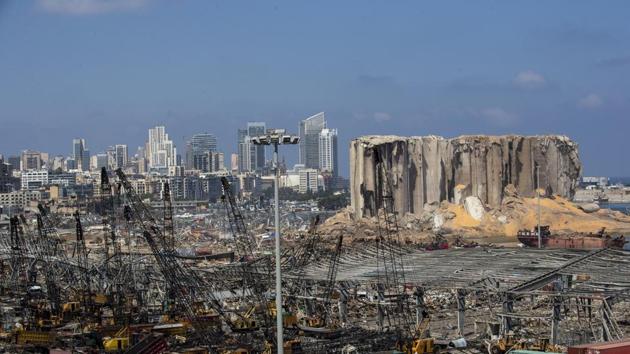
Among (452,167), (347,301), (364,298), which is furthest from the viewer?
(452,167)

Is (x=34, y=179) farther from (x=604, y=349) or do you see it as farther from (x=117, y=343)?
(x=604, y=349)

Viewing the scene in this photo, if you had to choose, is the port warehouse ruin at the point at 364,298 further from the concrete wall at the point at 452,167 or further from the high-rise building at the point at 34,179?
the high-rise building at the point at 34,179

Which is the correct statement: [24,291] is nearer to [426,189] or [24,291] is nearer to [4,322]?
[4,322]

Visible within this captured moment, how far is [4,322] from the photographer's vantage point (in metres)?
35.2

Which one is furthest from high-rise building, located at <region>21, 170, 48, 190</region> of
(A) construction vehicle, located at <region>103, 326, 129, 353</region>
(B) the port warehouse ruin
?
(A) construction vehicle, located at <region>103, 326, 129, 353</region>

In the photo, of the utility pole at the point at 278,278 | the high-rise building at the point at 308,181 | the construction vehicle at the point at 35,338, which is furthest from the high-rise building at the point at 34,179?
the utility pole at the point at 278,278

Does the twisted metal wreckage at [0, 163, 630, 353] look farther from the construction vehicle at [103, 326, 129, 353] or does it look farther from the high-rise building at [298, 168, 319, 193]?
the high-rise building at [298, 168, 319, 193]

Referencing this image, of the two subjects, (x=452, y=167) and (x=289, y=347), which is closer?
(x=289, y=347)

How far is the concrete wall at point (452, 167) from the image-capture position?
3339 inches

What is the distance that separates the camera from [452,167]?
86438mm

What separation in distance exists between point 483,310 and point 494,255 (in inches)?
216

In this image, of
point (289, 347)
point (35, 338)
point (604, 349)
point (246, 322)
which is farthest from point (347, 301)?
point (604, 349)

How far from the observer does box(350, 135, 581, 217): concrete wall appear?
8481 cm

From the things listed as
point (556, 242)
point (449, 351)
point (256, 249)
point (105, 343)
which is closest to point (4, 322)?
point (105, 343)
